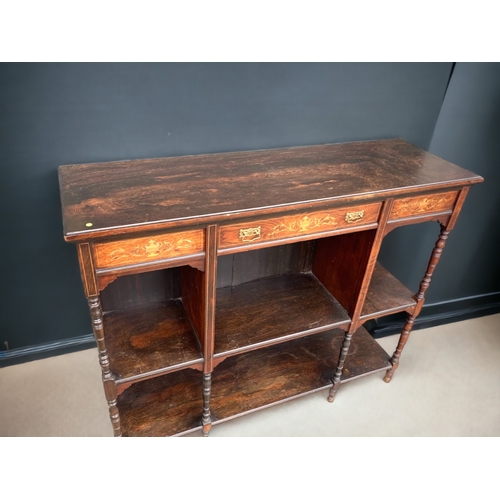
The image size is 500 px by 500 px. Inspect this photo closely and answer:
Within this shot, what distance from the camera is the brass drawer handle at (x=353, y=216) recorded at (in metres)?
1.42

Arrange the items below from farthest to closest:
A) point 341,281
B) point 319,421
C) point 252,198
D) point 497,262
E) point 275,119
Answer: point 497,262
point 319,421
point 341,281
point 275,119
point 252,198

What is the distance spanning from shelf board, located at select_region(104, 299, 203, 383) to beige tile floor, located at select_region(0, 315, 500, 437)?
514 millimetres

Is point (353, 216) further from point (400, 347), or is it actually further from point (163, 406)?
point (163, 406)

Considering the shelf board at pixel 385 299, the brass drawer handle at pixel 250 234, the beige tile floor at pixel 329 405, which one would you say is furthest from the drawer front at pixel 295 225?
the beige tile floor at pixel 329 405

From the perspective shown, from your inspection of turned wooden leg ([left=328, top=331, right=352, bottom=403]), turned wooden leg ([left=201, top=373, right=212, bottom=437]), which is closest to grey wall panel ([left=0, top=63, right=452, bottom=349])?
turned wooden leg ([left=201, top=373, right=212, bottom=437])

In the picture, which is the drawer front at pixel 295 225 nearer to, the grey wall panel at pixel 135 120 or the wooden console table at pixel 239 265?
the wooden console table at pixel 239 265

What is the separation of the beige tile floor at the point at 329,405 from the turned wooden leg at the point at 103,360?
36cm

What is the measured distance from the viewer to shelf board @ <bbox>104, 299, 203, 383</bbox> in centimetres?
146

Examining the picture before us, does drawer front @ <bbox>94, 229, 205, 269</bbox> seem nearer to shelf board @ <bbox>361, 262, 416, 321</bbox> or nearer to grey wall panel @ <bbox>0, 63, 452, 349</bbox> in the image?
grey wall panel @ <bbox>0, 63, 452, 349</bbox>

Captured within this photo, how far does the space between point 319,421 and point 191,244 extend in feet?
3.86

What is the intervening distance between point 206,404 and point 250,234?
779 millimetres

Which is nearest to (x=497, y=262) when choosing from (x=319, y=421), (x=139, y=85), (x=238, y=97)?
(x=319, y=421)
